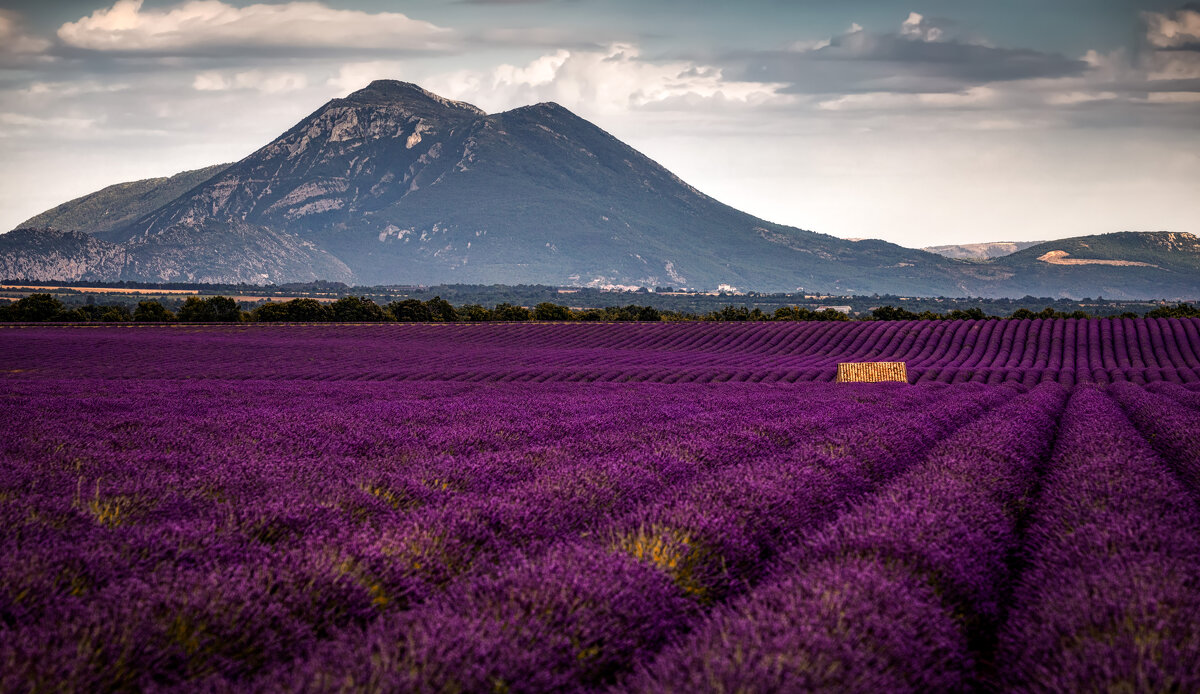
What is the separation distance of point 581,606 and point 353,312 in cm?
8804

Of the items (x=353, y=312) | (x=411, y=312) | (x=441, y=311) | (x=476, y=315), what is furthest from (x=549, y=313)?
(x=353, y=312)

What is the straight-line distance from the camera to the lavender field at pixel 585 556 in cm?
350

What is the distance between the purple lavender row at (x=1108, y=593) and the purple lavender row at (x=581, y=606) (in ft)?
4.93

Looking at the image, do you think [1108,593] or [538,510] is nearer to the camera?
[1108,593]

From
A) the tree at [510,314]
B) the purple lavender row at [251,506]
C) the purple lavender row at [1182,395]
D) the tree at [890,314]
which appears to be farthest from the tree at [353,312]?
the purple lavender row at [251,506]

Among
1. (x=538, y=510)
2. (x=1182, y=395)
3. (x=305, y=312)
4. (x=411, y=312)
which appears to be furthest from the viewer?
(x=411, y=312)

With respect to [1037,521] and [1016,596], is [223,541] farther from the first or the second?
[1037,521]

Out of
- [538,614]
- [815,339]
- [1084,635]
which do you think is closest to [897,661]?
[1084,635]

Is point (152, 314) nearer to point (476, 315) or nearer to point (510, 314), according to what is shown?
point (476, 315)

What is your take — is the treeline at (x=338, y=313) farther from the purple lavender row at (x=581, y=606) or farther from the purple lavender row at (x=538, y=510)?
the purple lavender row at (x=581, y=606)

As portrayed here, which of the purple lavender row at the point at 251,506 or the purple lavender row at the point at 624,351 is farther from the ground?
the purple lavender row at the point at 251,506

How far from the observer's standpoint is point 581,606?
416 centimetres

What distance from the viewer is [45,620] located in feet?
12.2

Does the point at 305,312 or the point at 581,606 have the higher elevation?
the point at 581,606
